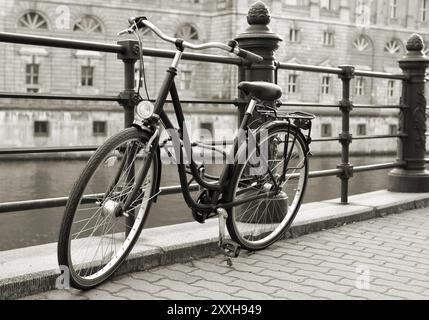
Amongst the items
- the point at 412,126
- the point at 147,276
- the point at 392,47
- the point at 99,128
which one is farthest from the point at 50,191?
the point at 392,47

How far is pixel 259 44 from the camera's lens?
186 inches

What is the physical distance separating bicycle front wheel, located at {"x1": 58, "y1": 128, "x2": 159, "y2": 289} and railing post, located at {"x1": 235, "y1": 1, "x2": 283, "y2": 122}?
1.53 metres

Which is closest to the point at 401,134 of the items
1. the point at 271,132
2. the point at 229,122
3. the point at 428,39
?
the point at 271,132

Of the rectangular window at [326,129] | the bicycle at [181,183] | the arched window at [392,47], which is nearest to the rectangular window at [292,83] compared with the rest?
the rectangular window at [326,129]

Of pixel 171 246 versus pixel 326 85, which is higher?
pixel 326 85

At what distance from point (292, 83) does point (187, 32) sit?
26.5 feet

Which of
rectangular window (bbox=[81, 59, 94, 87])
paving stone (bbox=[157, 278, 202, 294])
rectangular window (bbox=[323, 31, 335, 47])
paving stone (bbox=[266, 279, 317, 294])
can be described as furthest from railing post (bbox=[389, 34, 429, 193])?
rectangular window (bbox=[323, 31, 335, 47])

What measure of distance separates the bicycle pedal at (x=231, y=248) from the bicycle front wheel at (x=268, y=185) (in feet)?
0.46

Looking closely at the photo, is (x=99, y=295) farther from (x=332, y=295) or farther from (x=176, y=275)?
(x=332, y=295)

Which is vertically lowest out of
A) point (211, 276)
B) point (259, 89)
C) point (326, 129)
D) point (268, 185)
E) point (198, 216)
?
point (326, 129)

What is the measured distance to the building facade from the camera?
34.1 metres

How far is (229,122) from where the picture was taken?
3791 cm

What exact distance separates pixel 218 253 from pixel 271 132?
84 centimetres

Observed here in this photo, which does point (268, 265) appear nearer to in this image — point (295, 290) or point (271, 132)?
point (295, 290)
